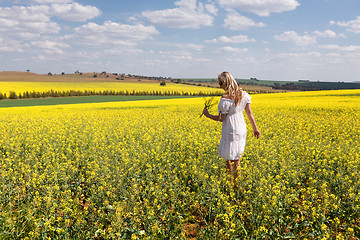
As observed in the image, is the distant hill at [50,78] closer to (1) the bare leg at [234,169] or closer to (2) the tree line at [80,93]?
(2) the tree line at [80,93]

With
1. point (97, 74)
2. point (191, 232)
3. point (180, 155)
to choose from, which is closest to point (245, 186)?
point (191, 232)

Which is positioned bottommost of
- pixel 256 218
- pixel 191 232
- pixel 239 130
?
pixel 191 232

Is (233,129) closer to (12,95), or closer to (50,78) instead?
(12,95)

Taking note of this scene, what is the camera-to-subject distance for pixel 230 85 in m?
4.92

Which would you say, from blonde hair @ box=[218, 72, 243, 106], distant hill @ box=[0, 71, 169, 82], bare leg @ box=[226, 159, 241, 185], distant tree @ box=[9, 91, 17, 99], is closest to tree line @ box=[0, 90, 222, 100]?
distant tree @ box=[9, 91, 17, 99]

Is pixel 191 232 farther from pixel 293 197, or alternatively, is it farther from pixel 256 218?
pixel 293 197

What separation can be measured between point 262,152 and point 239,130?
2511 mm

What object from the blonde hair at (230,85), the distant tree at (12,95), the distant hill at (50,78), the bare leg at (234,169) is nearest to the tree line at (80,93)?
the distant tree at (12,95)

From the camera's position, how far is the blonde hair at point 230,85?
490cm

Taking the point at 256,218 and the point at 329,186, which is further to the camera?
the point at 329,186

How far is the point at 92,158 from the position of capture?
701cm

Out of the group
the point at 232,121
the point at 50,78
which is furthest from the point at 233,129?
the point at 50,78

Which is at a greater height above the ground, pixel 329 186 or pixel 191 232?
pixel 329 186

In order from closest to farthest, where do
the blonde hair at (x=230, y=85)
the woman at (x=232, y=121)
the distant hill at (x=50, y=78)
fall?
the blonde hair at (x=230, y=85)
the woman at (x=232, y=121)
the distant hill at (x=50, y=78)
